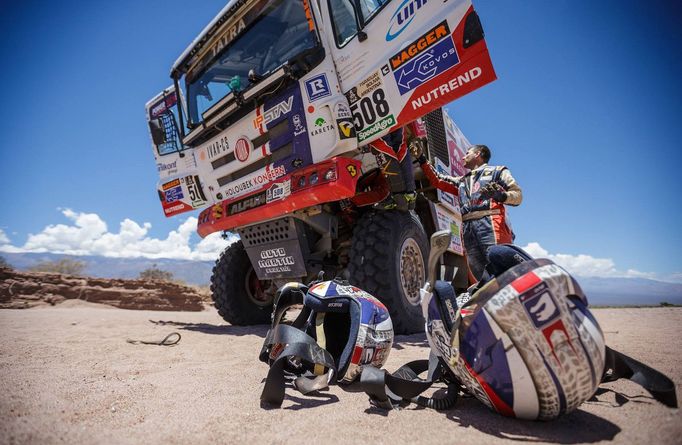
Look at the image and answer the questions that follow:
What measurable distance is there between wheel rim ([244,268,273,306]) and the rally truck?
0.44 ft

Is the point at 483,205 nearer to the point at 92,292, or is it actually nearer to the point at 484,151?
the point at 484,151

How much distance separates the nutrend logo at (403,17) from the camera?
2.82 meters

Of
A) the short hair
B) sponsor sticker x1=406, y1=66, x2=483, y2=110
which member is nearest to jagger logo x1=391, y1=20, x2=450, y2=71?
sponsor sticker x1=406, y1=66, x2=483, y2=110

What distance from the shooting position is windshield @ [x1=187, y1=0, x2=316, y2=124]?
358 cm

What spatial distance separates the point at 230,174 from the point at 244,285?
5.24ft

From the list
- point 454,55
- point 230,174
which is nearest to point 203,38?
point 230,174

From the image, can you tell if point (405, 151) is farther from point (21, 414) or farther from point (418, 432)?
point (21, 414)

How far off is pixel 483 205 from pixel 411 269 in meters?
1.06

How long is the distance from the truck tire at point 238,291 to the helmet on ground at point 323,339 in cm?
261

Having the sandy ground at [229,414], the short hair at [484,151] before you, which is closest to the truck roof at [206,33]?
the short hair at [484,151]

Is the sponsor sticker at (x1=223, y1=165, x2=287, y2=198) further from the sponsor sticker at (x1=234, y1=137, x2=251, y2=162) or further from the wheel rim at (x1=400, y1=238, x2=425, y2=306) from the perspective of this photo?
the wheel rim at (x1=400, y1=238, x2=425, y2=306)

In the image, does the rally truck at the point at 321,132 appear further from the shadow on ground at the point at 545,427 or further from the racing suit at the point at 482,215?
the shadow on ground at the point at 545,427

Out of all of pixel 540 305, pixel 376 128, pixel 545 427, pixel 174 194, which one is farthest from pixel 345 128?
pixel 174 194

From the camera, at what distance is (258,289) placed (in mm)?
4867
